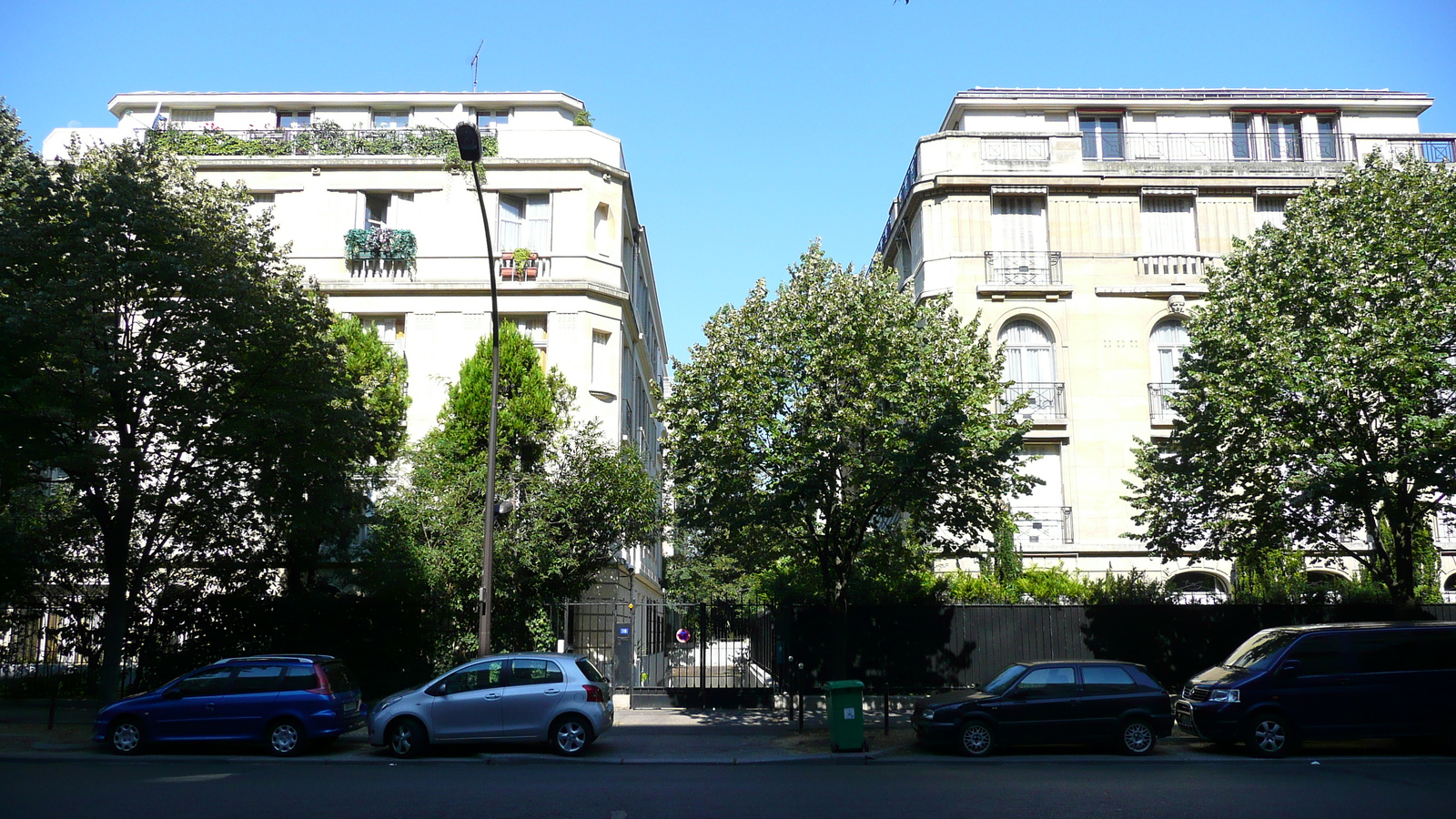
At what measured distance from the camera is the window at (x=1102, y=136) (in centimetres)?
2905

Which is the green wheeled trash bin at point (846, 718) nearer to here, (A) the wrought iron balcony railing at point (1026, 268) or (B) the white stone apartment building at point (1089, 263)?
(B) the white stone apartment building at point (1089, 263)

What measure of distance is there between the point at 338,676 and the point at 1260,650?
14.4 m

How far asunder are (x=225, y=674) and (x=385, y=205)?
54.1 ft

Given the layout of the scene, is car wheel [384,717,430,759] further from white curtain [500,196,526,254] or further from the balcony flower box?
the balcony flower box

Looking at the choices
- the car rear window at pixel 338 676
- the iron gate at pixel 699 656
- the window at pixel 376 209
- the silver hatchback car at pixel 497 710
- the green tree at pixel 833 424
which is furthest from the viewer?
the window at pixel 376 209

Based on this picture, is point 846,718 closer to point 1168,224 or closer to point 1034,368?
point 1034,368

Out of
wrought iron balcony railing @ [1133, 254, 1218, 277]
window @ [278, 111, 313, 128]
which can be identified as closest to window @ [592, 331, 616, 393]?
window @ [278, 111, 313, 128]

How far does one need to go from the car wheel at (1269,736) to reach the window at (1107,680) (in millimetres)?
1621

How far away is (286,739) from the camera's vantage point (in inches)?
586

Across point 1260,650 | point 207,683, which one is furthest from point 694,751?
point 1260,650

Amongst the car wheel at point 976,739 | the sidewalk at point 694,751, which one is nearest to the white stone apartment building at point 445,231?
the sidewalk at point 694,751

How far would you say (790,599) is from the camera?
21.0m

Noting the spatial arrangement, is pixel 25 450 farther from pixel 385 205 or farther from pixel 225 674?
pixel 385 205

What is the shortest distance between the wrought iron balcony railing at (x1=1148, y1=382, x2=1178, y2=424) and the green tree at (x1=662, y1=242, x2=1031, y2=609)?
9752mm
